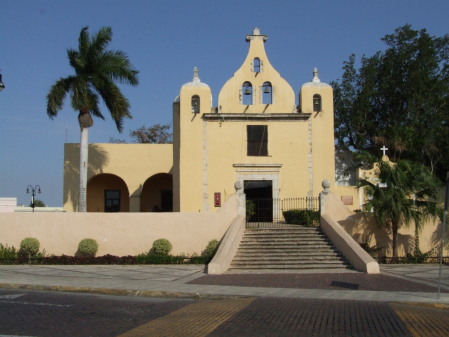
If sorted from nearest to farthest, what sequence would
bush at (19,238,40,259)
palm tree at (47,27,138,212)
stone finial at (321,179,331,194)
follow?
bush at (19,238,40,259) → stone finial at (321,179,331,194) → palm tree at (47,27,138,212)

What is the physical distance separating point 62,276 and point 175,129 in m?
14.0

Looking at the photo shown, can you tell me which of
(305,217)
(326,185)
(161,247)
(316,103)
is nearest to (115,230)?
(161,247)

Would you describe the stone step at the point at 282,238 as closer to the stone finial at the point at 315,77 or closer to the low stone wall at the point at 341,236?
the low stone wall at the point at 341,236

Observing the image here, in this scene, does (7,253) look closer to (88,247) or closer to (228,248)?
(88,247)

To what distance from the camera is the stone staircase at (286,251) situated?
59.9 feet

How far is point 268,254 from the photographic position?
62.8ft

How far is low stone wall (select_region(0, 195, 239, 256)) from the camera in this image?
2114 cm

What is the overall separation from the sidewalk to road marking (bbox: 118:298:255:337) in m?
1.19

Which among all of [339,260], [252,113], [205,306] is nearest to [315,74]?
[252,113]

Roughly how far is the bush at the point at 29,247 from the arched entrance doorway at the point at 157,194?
515 inches

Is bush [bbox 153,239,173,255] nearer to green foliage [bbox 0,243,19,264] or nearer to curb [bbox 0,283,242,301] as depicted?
green foliage [bbox 0,243,19,264]

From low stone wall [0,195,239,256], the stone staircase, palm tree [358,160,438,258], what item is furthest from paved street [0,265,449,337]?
low stone wall [0,195,239,256]

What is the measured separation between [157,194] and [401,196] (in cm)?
1852

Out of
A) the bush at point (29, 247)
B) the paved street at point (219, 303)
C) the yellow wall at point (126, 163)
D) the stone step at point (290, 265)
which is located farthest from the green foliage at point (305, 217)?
the yellow wall at point (126, 163)
